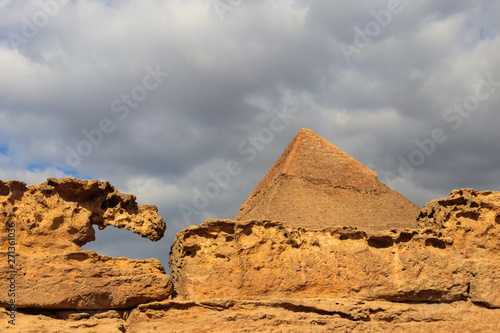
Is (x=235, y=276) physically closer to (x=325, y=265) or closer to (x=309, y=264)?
(x=309, y=264)

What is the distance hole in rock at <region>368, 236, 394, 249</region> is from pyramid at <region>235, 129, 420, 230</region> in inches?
977

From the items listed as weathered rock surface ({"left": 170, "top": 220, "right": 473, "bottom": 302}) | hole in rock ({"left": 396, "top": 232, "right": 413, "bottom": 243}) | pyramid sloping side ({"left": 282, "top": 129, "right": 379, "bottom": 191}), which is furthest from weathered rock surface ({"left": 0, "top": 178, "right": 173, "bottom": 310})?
pyramid sloping side ({"left": 282, "top": 129, "right": 379, "bottom": 191})

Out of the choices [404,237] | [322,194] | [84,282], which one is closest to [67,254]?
[84,282]

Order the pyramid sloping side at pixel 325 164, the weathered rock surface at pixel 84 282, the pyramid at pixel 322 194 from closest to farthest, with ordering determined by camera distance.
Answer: the weathered rock surface at pixel 84 282
the pyramid at pixel 322 194
the pyramid sloping side at pixel 325 164

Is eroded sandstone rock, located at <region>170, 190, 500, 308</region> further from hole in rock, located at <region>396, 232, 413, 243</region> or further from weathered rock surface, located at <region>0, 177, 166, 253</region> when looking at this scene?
weathered rock surface, located at <region>0, 177, 166, 253</region>

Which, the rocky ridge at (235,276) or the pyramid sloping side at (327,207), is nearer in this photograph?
the rocky ridge at (235,276)

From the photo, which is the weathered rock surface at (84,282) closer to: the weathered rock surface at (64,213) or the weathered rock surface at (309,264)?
the weathered rock surface at (64,213)

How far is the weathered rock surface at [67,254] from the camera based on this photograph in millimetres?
4590

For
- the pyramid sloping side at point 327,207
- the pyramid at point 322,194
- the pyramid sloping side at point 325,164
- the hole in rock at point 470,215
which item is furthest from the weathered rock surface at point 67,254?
the pyramid sloping side at point 325,164

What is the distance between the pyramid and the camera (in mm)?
32750

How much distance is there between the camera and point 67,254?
15.9 feet

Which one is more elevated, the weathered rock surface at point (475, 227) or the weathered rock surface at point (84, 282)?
the weathered rock surface at point (475, 227)

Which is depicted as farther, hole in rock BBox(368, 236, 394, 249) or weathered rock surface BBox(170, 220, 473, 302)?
hole in rock BBox(368, 236, 394, 249)

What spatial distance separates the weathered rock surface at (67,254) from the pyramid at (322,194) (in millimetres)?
25569
